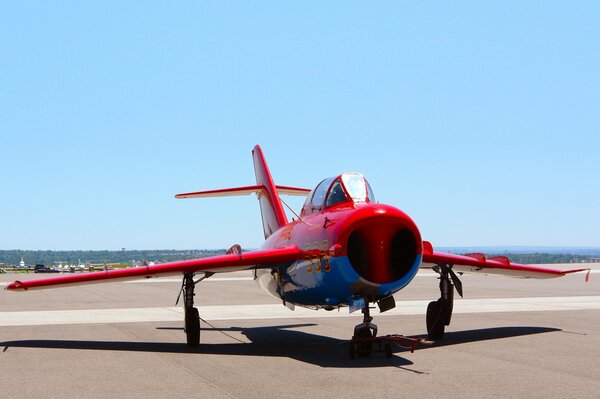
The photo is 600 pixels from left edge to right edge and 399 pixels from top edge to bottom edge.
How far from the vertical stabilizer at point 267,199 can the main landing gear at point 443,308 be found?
499cm

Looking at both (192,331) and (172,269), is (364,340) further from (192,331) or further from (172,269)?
(172,269)

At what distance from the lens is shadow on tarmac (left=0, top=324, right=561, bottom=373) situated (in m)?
11.9

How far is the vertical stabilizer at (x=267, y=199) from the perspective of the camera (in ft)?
63.9

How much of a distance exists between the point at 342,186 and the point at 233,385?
4.97 metres

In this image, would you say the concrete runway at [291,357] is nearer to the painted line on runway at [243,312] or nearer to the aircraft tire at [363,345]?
the painted line on runway at [243,312]

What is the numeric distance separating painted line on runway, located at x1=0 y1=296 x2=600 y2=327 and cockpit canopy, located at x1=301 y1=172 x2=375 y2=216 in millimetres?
8235

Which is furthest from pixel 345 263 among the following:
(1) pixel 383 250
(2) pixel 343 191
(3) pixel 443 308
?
(3) pixel 443 308

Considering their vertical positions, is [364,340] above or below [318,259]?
below

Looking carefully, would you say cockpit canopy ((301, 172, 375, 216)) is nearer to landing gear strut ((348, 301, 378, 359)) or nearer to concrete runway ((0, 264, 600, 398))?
landing gear strut ((348, 301, 378, 359))

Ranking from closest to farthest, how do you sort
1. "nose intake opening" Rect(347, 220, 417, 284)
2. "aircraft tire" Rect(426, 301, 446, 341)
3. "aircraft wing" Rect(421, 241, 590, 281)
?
1. "nose intake opening" Rect(347, 220, 417, 284)
2. "aircraft wing" Rect(421, 241, 590, 281)
3. "aircraft tire" Rect(426, 301, 446, 341)

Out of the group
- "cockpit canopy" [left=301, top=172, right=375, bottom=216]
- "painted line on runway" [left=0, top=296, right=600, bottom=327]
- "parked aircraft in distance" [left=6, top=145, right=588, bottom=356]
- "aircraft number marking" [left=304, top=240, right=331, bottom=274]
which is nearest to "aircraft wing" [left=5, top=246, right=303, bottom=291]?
"parked aircraft in distance" [left=6, top=145, right=588, bottom=356]

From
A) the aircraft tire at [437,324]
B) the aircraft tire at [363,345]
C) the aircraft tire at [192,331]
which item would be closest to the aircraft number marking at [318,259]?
the aircraft tire at [363,345]

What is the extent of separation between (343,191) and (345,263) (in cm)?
210

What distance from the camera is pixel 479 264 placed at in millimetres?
15953
